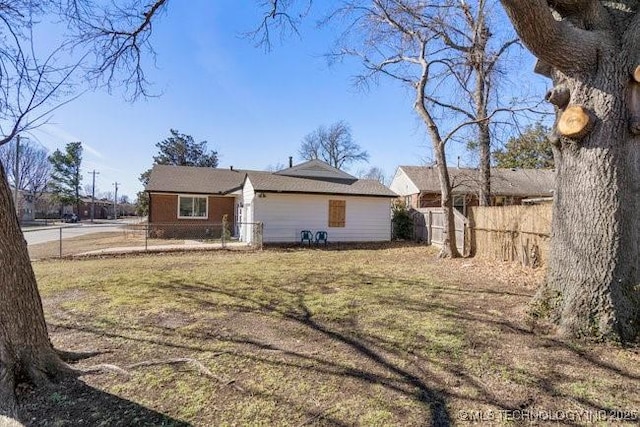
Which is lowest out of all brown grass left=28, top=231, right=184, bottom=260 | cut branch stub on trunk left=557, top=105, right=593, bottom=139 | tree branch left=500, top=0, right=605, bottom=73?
brown grass left=28, top=231, right=184, bottom=260

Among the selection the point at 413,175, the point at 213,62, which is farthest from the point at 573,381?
the point at 413,175

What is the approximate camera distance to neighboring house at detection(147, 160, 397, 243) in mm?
14922

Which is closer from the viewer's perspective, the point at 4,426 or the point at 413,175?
the point at 4,426

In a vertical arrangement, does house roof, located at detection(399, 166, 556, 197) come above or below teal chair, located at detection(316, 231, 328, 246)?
above

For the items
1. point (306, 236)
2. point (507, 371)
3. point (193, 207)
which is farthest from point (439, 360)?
point (193, 207)

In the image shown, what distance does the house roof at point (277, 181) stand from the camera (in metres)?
15.4

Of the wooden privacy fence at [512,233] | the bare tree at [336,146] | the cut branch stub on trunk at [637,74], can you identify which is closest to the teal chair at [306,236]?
the wooden privacy fence at [512,233]

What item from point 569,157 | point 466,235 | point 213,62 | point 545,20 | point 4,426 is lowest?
point 4,426

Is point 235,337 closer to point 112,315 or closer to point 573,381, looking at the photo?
point 112,315

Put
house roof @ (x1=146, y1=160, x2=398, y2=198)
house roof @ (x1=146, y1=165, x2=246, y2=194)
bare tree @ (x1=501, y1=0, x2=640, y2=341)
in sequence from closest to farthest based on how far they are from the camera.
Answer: bare tree @ (x1=501, y1=0, x2=640, y2=341) → house roof @ (x1=146, y1=160, x2=398, y2=198) → house roof @ (x1=146, y1=165, x2=246, y2=194)

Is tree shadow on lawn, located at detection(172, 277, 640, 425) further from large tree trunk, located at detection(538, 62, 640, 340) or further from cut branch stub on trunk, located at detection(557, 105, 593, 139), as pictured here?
cut branch stub on trunk, located at detection(557, 105, 593, 139)

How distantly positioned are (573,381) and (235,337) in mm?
3317

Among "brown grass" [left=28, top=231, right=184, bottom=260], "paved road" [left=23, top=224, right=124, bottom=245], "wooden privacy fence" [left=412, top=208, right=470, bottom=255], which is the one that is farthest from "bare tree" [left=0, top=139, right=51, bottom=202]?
"wooden privacy fence" [left=412, top=208, right=470, bottom=255]

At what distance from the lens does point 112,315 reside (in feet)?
15.5
